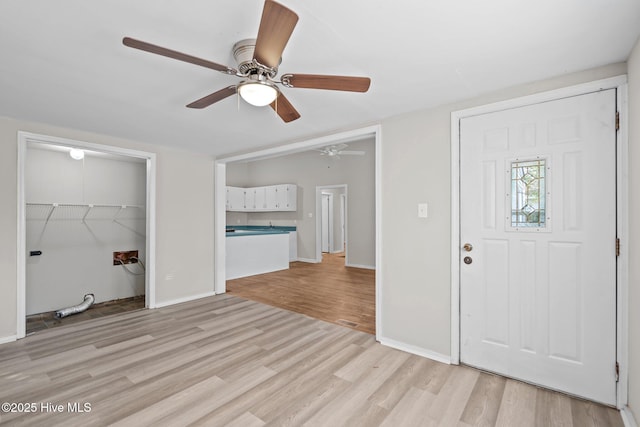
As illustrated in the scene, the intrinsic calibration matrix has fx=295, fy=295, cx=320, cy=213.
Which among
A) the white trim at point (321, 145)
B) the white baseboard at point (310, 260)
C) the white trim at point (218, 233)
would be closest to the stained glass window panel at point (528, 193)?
the white trim at point (321, 145)

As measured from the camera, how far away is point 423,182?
106 inches

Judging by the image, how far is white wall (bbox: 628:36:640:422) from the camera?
1.66 meters

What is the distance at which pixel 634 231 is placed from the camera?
1724 millimetres

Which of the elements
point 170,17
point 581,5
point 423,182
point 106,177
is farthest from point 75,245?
point 581,5

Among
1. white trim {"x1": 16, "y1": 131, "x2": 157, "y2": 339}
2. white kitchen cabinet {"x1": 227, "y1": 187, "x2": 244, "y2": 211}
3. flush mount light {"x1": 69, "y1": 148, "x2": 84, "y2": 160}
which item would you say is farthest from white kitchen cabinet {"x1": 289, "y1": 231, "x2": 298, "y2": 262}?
flush mount light {"x1": 69, "y1": 148, "x2": 84, "y2": 160}

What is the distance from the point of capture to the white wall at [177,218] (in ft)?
10.3

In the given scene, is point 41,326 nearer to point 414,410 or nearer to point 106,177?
point 106,177

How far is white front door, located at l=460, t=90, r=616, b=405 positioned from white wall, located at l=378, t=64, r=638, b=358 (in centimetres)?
14

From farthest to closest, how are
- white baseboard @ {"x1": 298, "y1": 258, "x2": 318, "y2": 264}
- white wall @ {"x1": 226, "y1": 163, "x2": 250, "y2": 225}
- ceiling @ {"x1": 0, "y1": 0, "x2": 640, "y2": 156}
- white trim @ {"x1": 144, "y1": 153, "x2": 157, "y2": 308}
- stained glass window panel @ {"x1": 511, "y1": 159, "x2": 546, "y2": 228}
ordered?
1. white wall @ {"x1": 226, "y1": 163, "x2": 250, "y2": 225}
2. white baseboard @ {"x1": 298, "y1": 258, "x2": 318, "y2": 264}
3. white trim @ {"x1": 144, "y1": 153, "x2": 157, "y2": 308}
4. stained glass window panel @ {"x1": 511, "y1": 159, "x2": 546, "y2": 228}
5. ceiling @ {"x1": 0, "y1": 0, "x2": 640, "y2": 156}

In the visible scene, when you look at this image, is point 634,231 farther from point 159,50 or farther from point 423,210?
point 159,50

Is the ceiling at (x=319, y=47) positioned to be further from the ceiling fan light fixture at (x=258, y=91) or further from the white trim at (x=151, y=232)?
the white trim at (x=151, y=232)

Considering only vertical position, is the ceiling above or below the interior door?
above

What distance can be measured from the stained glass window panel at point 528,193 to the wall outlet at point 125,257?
5.12m

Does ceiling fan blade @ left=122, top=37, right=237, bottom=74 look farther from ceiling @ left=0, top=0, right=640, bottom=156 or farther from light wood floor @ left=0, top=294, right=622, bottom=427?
light wood floor @ left=0, top=294, right=622, bottom=427
